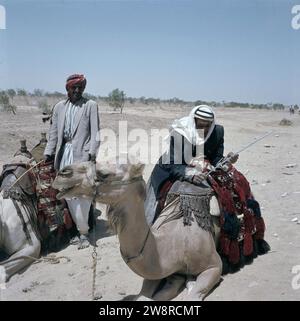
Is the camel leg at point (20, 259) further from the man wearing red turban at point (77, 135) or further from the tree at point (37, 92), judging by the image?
the tree at point (37, 92)

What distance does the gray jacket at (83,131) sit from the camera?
5988mm

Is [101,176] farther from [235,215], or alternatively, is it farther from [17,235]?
[17,235]

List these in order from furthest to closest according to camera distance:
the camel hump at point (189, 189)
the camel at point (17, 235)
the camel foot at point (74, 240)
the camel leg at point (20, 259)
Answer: the camel foot at point (74, 240), the camel at point (17, 235), the camel leg at point (20, 259), the camel hump at point (189, 189)

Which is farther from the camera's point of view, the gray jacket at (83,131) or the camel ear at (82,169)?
the gray jacket at (83,131)

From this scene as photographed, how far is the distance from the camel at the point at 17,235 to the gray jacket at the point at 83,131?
870 mm

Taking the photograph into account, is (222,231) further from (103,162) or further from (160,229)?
(103,162)

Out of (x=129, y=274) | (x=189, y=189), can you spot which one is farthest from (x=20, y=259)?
(x=189, y=189)

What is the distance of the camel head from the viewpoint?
313cm

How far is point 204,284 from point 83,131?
283 cm

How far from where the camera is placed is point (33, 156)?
20.8ft

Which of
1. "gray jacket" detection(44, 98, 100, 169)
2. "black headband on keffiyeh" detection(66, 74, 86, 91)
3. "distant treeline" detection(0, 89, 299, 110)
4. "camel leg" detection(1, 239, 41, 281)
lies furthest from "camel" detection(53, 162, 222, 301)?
"distant treeline" detection(0, 89, 299, 110)

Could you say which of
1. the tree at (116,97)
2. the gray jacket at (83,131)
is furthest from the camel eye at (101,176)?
the tree at (116,97)

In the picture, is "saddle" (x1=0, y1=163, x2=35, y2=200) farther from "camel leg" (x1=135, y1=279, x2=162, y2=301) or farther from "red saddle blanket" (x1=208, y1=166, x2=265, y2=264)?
"red saddle blanket" (x1=208, y1=166, x2=265, y2=264)
